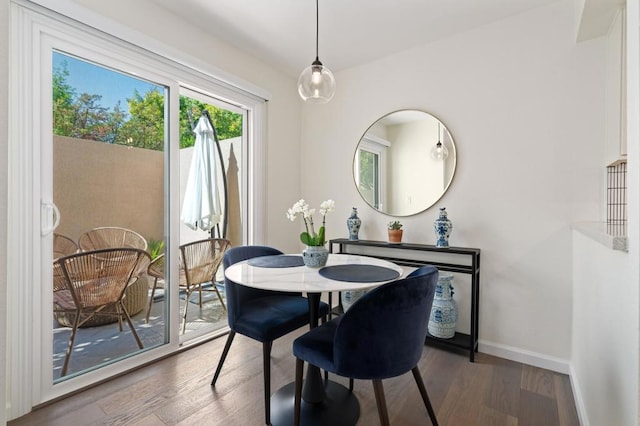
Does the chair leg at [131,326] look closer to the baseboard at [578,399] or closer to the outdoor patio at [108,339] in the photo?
the outdoor patio at [108,339]

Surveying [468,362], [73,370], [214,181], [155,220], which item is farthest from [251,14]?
[468,362]

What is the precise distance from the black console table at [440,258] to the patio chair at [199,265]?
1.06m

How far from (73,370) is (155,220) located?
3.39 feet

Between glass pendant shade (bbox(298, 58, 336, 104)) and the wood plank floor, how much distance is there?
1.79 meters

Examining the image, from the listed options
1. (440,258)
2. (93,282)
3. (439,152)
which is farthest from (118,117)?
(440,258)

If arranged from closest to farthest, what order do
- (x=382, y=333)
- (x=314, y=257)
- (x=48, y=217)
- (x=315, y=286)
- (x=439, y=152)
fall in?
(x=382, y=333), (x=315, y=286), (x=48, y=217), (x=314, y=257), (x=439, y=152)

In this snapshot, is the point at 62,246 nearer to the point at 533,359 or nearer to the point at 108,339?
the point at 108,339

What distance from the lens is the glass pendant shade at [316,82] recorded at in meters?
1.78

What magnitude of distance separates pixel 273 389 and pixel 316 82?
1.85 m

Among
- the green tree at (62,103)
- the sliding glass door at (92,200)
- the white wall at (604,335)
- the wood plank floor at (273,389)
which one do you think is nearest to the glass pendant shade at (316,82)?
the sliding glass door at (92,200)

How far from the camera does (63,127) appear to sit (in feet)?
6.04

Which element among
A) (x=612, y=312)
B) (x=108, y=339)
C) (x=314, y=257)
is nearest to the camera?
(x=612, y=312)

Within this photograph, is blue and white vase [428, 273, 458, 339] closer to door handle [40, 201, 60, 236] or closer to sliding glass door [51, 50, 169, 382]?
sliding glass door [51, 50, 169, 382]

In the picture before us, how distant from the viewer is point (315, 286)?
147 centimetres
